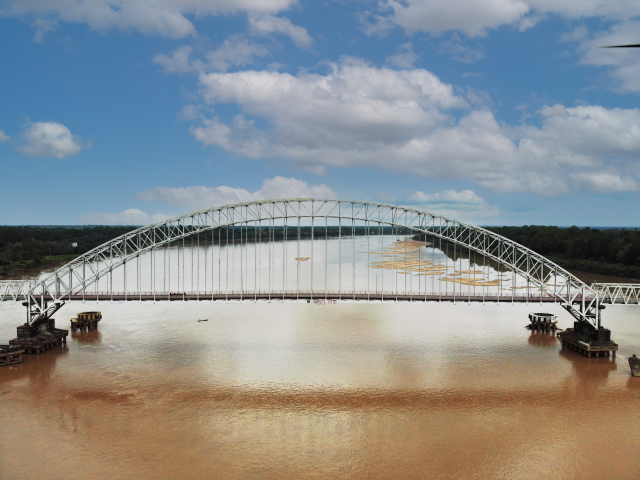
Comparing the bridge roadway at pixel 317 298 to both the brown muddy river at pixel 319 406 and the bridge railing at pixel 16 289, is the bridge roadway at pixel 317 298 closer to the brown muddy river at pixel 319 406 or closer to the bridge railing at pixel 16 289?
the bridge railing at pixel 16 289

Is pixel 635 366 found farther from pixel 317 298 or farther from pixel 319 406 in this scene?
pixel 317 298

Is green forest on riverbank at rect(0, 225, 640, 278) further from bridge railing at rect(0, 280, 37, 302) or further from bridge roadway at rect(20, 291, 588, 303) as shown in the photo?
bridge roadway at rect(20, 291, 588, 303)

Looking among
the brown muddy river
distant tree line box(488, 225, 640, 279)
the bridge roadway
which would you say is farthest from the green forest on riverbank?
the bridge roadway

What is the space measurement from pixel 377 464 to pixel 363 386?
7611mm

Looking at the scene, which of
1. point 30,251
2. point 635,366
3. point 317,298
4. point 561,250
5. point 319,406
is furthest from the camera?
point 561,250

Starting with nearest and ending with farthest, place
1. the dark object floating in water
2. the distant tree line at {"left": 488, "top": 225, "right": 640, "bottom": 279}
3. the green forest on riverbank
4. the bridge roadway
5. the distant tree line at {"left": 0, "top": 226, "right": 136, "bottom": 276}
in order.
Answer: the dark object floating in water < the bridge roadway < the distant tree line at {"left": 488, "top": 225, "right": 640, "bottom": 279} < the green forest on riverbank < the distant tree line at {"left": 0, "top": 226, "right": 136, "bottom": 276}

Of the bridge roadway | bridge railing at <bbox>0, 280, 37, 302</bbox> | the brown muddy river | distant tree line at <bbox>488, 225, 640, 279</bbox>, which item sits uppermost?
distant tree line at <bbox>488, 225, 640, 279</bbox>

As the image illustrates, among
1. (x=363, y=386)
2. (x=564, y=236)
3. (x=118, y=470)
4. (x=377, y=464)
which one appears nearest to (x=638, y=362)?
(x=363, y=386)

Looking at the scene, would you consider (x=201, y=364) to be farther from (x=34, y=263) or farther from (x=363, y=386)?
(x=34, y=263)

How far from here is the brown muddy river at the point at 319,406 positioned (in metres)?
18.3

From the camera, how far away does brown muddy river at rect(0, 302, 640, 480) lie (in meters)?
18.3

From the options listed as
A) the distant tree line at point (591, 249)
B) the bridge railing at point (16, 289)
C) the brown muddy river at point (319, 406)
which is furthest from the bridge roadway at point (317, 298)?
the distant tree line at point (591, 249)

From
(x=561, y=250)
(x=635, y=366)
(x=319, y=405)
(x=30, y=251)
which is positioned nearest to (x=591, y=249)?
(x=561, y=250)

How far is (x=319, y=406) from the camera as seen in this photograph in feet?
76.9
